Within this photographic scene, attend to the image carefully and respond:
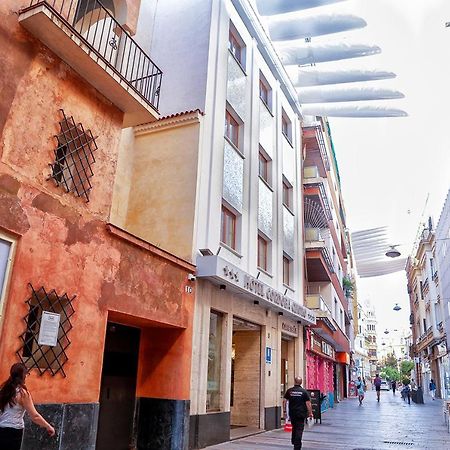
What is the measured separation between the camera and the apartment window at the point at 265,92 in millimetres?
18345

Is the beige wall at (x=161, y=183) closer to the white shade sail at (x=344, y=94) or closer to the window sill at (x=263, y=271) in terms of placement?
the window sill at (x=263, y=271)

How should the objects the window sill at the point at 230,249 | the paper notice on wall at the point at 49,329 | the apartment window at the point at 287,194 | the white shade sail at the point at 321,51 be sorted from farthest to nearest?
the apartment window at the point at 287,194
the white shade sail at the point at 321,51
the window sill at the point at 230,249
the paper notice on wall at the point at 49,329

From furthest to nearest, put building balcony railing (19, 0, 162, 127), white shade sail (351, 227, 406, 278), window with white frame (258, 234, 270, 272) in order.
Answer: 1. white shade sail (351, 227, 406, 278)
2. window with white frame (258, 234, 270, 272)
3. building balcony railing (19, 0, 162, 127)

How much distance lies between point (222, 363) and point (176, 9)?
11.3 meters

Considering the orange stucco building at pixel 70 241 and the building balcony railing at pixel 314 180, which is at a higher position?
the building balcony railing at pixel 314 180

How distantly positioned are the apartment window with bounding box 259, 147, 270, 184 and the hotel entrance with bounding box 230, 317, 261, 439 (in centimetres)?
571

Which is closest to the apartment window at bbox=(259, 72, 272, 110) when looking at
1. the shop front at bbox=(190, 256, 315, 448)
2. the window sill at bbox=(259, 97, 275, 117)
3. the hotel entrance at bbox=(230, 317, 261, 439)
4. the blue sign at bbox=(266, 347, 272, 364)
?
the window sill at bbox=(259, 97, 275, 117)

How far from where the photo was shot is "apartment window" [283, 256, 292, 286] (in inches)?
730

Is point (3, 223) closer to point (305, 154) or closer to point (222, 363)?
point (222, 363)

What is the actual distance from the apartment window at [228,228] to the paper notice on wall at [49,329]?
6.98m

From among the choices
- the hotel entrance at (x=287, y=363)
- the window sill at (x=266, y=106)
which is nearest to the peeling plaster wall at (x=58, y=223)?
the window sill at (x=266, y=106)

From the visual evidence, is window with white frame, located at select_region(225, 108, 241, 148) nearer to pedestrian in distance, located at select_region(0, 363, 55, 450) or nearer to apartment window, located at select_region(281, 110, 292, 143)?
apartment window, located at select_region(281, 110, 292, 143)

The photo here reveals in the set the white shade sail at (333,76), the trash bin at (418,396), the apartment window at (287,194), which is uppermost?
the white shade sail at (333,76)

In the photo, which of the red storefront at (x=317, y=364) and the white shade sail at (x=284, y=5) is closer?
the white shade sail at (x=284, y=5)
